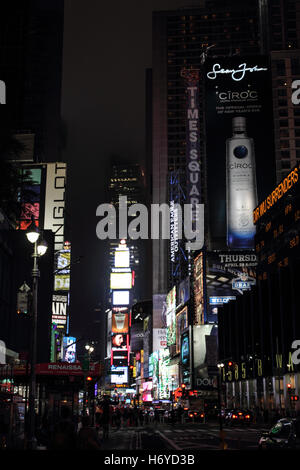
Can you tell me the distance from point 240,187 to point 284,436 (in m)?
103

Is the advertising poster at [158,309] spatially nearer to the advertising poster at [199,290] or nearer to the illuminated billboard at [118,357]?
the illuminated billboard at [118,357]

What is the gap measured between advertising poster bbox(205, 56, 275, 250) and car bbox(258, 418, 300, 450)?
3964 inches

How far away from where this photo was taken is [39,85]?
447 feet

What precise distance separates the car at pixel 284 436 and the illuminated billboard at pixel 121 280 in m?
170

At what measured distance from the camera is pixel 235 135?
12419cm

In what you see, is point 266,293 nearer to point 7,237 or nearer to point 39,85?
point 7,237

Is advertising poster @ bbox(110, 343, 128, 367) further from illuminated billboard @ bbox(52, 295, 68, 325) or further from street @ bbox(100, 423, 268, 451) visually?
street @ bbox(100, 423, 268, 451)

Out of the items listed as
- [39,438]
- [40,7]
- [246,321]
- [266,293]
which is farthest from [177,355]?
[39,438]

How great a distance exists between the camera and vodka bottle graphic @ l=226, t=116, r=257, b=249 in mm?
116875

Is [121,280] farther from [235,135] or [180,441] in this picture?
[180,441]

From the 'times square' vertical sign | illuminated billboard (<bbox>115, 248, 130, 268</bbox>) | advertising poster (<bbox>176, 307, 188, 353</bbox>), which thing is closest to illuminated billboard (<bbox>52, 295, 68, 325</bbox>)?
advertising poster (<bbox>176, 307, 188, 353</bbox>)

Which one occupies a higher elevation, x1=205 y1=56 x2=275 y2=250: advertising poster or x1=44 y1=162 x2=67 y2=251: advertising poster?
x1=205 y1=56 x2=275 y2=250: advertising poster
